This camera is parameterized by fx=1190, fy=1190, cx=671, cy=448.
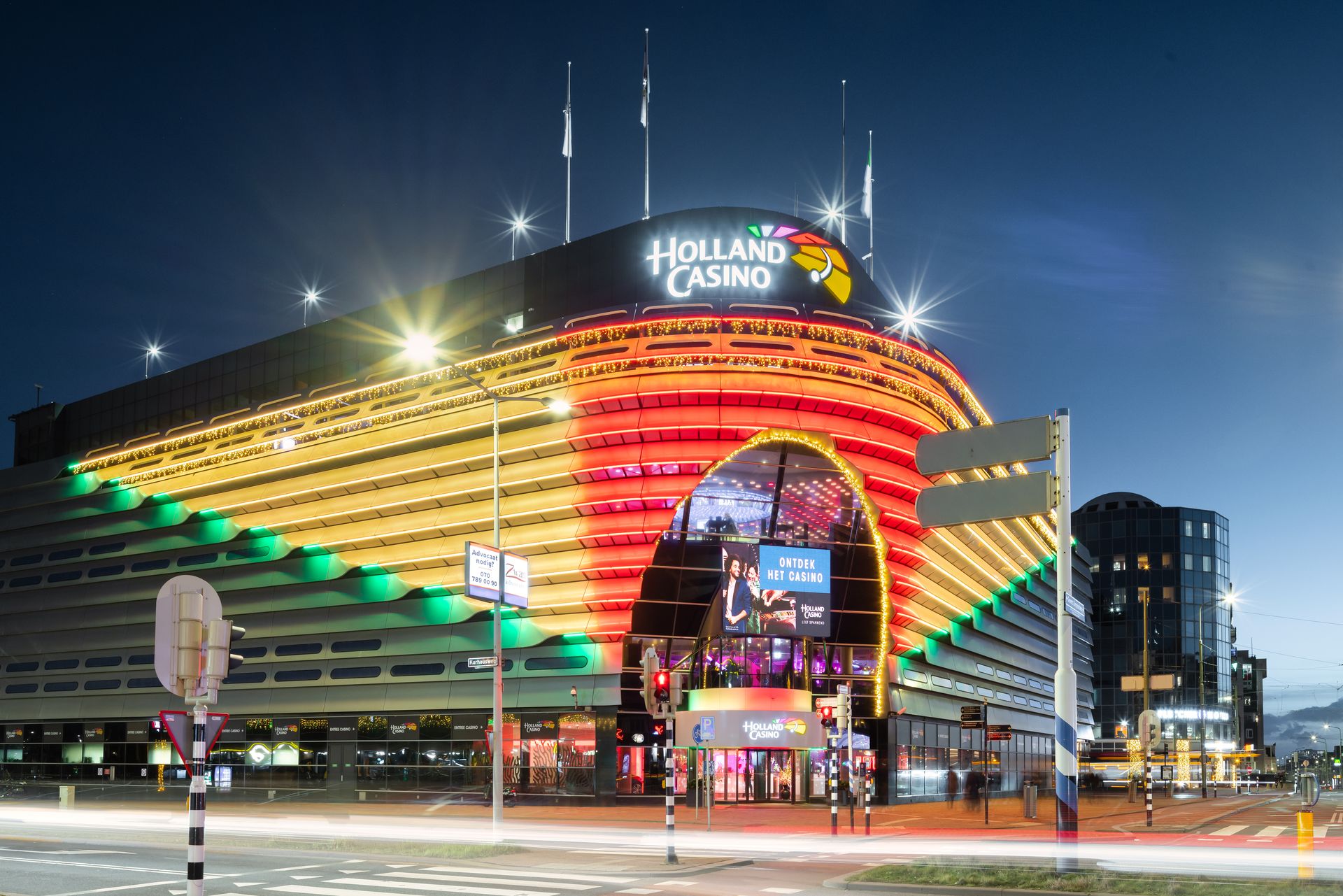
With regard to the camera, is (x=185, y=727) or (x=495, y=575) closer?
(x=185, y=727)

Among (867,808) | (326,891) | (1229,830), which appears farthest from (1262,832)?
(326,891)

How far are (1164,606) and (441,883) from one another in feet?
457

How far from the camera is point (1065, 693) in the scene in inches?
685

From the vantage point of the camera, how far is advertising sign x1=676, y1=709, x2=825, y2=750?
166 feet

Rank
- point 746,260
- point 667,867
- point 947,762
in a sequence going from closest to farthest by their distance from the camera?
point 667,867
point 746,260
point 947,762

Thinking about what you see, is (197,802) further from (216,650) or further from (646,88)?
(646,88)

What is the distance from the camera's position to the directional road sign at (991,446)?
17.9 meters

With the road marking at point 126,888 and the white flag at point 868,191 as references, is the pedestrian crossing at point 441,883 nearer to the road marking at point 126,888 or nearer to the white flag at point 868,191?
the road marking at point 126,888

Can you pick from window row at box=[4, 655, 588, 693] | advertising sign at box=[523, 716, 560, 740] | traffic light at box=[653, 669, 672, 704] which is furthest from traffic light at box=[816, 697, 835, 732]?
traffic light at box=[653, 669, 672, 704]

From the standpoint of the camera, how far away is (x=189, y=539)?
7675cm

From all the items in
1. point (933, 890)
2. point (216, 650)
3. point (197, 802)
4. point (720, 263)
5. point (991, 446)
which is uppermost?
point (720, 263)

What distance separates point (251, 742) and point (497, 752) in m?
46.5

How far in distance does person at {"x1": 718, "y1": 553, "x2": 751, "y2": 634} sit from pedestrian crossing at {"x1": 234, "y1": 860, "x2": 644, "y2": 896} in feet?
91.5

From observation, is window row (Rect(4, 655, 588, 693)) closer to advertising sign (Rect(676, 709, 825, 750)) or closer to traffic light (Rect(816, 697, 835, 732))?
advertising sign (Rect(676, 709, 825, 750))
